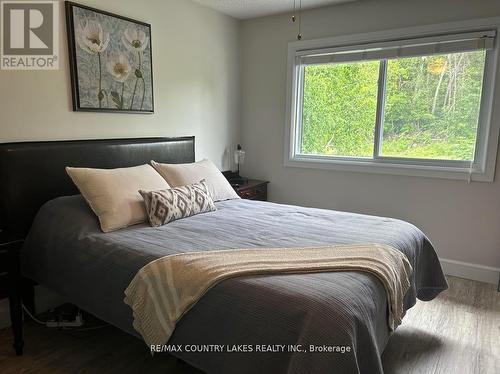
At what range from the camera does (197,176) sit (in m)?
2.86

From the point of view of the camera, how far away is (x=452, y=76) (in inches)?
123

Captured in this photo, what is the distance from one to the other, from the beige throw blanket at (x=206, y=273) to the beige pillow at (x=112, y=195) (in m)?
0.59

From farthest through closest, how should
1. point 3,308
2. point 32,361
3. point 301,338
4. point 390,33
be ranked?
point 390,33, point 3,308, point 32,361, point 301,338

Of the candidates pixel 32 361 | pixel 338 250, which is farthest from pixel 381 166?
pixel 32 361

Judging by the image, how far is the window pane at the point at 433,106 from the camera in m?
3.07

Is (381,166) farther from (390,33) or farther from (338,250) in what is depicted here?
(338,250)

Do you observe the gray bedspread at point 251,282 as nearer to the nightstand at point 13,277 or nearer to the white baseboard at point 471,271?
the nightstand at point 13,277

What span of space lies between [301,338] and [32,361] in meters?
1.61

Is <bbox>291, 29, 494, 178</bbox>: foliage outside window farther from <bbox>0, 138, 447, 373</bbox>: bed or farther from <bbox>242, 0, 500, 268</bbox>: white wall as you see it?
<bbox>0, 138, 447, 373</bbox>: bed

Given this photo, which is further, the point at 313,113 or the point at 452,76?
the point at 313,113

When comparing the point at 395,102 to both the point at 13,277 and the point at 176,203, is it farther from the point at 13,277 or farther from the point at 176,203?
the point at 13,277

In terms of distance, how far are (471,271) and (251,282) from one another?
259 cm

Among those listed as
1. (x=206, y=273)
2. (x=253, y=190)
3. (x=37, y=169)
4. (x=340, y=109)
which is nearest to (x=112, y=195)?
(x=37, y=169)

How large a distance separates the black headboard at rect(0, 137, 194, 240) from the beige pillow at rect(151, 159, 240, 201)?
35cm
